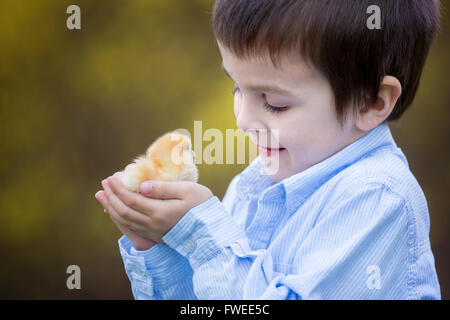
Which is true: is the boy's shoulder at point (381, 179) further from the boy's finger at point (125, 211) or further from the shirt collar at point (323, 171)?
the boy's finger at point (125, 211)

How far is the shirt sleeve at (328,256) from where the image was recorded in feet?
2.31

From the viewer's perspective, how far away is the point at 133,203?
0.80 metres

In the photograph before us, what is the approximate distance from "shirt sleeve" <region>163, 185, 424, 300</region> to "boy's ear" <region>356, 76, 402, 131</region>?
5.0 inches

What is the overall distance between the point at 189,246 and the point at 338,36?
369 mm

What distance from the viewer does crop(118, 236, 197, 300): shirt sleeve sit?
33.3 inches

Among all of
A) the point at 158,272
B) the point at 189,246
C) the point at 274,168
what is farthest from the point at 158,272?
the point at 274,168

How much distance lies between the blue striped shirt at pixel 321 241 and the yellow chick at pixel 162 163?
0.07 metres

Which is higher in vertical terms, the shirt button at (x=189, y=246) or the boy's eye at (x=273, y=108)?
the boy's eye at (x=273, y=108)

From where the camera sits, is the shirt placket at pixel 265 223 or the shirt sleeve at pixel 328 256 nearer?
the shirt sleeve at pixel 328 256

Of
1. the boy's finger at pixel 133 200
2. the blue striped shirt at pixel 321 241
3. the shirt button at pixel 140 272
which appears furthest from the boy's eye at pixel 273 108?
the shirt button at pixel 140 272

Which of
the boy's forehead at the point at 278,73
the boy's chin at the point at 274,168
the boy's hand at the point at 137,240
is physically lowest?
the boy's hand at the point at 137,240

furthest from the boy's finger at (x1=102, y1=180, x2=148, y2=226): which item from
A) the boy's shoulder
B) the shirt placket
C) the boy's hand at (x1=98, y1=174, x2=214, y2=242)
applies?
the boy's shoulder

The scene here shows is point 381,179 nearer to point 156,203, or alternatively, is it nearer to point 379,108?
point 379,108
